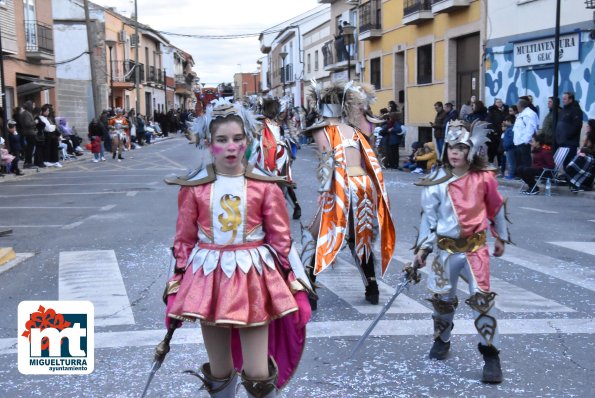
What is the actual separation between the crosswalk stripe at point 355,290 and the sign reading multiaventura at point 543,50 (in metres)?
11.8

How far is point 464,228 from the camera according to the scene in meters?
4.65

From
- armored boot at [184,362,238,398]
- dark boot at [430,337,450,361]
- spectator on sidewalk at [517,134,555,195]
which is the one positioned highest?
spectator on sidewalk at [517,134,555,195]

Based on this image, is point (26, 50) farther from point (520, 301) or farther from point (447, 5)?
point (520, 301)

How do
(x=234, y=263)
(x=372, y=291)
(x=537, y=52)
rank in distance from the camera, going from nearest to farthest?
(x=234, y=263), (x=372, y=291), (x=537, y=52)

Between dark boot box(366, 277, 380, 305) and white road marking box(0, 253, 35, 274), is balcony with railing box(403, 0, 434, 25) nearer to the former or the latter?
white road marking box(0, 253, 35, 274)

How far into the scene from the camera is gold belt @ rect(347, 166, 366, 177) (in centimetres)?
616

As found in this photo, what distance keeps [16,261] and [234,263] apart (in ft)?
18.2

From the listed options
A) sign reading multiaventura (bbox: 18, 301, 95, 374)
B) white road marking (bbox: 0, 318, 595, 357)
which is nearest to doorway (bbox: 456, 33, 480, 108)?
white road marking (bbox: 0, 318, 595, 357)

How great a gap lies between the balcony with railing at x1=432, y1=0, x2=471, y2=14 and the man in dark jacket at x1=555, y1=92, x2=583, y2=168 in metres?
9.32

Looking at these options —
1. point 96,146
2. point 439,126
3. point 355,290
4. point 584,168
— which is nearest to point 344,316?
point 355,290

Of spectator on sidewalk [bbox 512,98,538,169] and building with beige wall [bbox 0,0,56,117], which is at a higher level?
building with beige wall [bbox 0,0,56,117]

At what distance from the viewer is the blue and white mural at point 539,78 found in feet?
56.0

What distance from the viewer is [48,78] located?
106ft

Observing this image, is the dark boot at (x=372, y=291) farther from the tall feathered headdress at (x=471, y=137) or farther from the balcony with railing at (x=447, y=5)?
the balcony with railing at (x=447, y=5)
